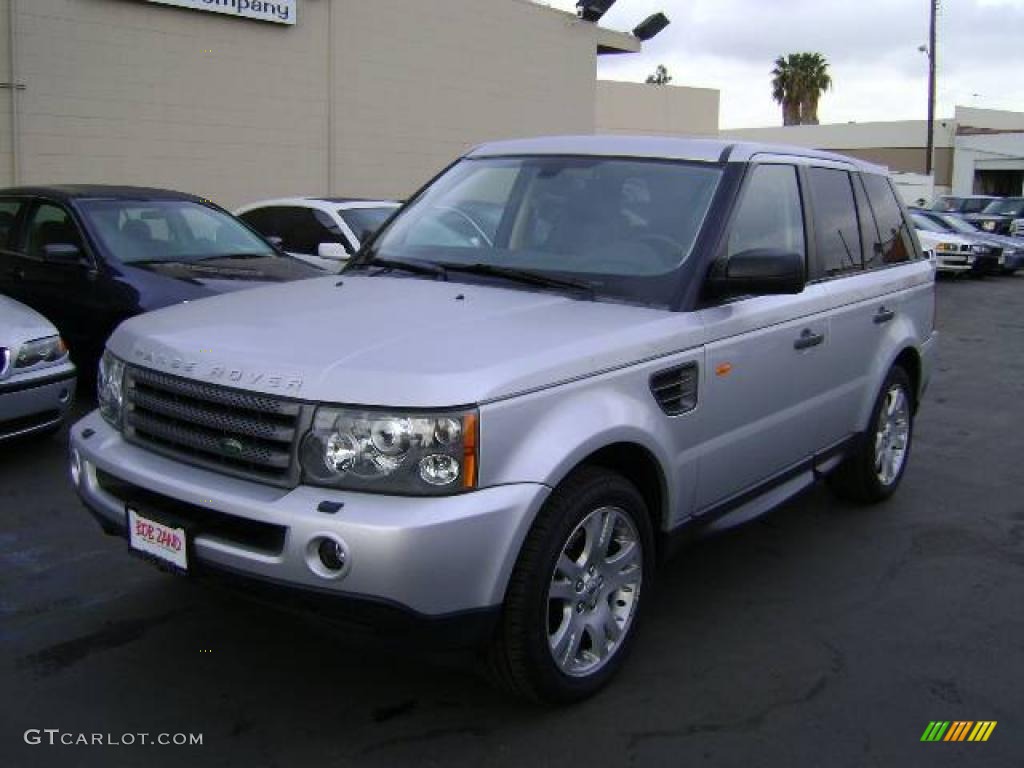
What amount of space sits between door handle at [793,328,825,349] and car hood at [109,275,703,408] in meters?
0.83

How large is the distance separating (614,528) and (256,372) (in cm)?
130

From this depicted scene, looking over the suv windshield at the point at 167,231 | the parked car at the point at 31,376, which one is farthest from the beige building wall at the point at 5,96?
the parked car at the point at 31,376

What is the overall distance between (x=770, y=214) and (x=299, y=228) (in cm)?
692

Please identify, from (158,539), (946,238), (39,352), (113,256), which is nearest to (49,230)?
(113,256)

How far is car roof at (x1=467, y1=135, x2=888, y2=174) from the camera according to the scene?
422cm

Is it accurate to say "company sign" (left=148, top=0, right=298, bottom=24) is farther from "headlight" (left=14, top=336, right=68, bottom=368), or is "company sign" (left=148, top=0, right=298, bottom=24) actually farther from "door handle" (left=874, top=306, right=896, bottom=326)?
"door handle" (left=874, top=306, right=896, bottom=326)

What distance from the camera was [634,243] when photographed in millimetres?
3959

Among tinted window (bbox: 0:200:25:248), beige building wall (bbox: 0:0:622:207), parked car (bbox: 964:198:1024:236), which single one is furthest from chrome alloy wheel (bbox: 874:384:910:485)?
parked car (bbox: 964:198:1024:236)

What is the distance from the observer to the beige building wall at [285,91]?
13.2 metres

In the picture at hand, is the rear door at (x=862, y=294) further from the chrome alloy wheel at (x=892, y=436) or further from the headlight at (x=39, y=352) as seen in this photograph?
the headlight at (x=39, y=352)

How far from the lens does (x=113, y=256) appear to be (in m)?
7.46

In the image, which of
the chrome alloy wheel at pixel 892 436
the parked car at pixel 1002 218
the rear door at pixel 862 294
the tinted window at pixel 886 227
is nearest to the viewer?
the rear door at pixel 862 294

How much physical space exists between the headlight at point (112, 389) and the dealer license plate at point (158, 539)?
465mm

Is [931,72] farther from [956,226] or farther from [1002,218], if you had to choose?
[956,226]
